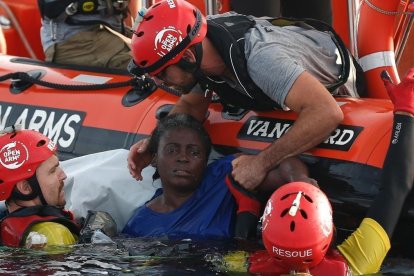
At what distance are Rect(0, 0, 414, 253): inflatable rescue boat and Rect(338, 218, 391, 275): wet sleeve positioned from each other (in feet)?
0.95

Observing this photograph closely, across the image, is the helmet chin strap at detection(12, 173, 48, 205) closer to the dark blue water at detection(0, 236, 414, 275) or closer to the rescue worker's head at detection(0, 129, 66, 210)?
the rescue worker's head at detection(0, 129, 66, 210)

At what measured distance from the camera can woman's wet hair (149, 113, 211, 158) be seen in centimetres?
495

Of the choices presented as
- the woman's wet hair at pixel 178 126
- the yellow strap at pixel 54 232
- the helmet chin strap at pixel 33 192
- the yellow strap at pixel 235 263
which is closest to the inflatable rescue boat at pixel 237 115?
the woman's wet hair at pixel 178 126

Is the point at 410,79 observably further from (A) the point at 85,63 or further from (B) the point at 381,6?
(A) the point at 85,63

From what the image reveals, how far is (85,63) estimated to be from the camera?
21.0 feet

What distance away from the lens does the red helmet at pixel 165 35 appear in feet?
15.1

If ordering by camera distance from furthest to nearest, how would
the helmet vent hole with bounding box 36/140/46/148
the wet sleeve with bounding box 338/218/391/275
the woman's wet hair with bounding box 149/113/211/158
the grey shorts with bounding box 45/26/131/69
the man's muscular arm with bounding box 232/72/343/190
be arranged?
1. the grey shorts with bounding box 45/26/131/69
2. the woman's wet hair with bounding box 149/113/211/158
3. the helmet vent hole with bounding box 36/140/46/148
4. the man's muscular arm with bounding box 232/72/343/190
5. the wet sleeve with bounding box 338/218/391/275

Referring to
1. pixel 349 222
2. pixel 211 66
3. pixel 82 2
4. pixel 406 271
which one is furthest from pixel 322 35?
pixel 82 2

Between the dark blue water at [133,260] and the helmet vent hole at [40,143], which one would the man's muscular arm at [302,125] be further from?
the helmet vent hole at [40,143]

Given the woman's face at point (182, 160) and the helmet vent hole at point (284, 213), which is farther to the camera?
the woman's face at point (182, 160)

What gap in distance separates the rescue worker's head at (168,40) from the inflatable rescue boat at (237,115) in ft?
1.73

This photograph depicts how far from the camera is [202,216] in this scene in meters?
4.84

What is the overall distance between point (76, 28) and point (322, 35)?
1.99 meters

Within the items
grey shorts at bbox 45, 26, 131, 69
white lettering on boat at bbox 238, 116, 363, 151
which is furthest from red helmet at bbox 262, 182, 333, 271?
grey shorts at bbox 45, 26, 131, 69
